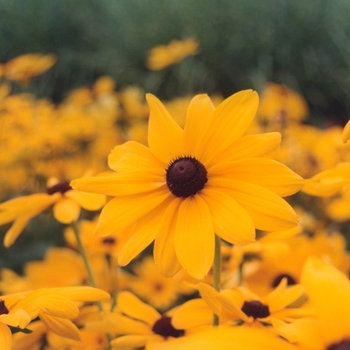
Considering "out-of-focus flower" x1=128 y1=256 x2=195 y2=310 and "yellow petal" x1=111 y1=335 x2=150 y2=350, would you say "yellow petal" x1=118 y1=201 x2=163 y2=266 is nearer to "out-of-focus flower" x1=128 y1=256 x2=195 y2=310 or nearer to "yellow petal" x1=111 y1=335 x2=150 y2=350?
"yellow petal" x1=111 y1=335 x2=150 y2=350

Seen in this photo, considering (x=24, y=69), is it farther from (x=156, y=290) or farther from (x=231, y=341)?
(x=231, y=341)

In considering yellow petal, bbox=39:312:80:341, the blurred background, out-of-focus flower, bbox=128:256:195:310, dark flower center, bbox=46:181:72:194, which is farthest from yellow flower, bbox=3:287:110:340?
the blurred background

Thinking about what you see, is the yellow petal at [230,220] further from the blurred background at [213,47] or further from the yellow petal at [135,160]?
the blurred background at [213,47]

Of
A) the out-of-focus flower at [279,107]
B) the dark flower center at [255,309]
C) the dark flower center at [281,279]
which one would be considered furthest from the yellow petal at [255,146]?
the out-of-focus flower at [279,107]

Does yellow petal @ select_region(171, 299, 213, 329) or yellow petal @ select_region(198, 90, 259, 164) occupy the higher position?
yellow petal @ select_region(198, 90, 259, 164)

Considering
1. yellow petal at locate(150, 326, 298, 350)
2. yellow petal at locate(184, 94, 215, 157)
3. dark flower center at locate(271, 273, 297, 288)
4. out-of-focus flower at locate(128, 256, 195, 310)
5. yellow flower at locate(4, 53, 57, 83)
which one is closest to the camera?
yellow petal at locate(150, 326, 298, 350)

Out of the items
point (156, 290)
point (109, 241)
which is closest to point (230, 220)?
point (109, 241)
